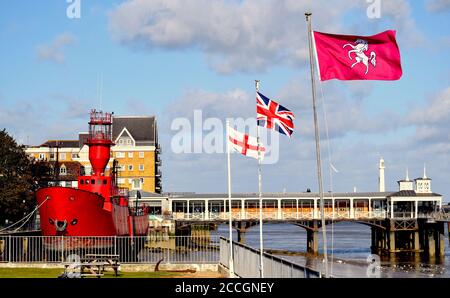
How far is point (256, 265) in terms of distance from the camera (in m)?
30.2

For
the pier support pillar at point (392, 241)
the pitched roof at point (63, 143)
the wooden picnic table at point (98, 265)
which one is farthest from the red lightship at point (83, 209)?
the pitched roof at point (63, 143)

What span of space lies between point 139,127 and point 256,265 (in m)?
114

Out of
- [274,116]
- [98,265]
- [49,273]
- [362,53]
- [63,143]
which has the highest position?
[63,143]

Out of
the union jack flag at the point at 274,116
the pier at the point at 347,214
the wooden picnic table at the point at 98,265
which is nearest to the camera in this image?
the union jack flag at the point at 274,116

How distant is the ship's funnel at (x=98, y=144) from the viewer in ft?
196

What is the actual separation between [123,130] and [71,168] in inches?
603

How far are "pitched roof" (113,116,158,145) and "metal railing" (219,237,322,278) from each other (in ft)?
334

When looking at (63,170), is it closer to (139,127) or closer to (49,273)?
(139,127)

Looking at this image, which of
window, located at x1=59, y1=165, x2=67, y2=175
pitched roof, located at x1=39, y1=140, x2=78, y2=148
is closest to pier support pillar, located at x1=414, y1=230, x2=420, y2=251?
window, located at x1=59, y1=165, x2=67, y2=175

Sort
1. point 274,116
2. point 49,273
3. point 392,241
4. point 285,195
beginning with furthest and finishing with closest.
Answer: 1. point 285,195
2. point 392,241
3. point 49,273
4. point 274,116

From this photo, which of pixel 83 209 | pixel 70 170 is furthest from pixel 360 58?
pixel 70 170

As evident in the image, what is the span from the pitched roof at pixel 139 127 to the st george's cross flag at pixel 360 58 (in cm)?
11726

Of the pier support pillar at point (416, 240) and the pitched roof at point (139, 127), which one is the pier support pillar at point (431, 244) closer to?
Result: the pier support pillar at point (416, 240)
